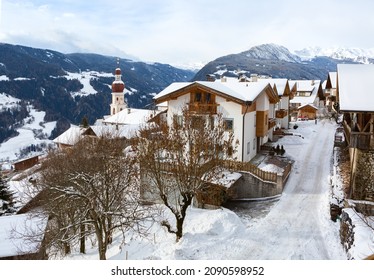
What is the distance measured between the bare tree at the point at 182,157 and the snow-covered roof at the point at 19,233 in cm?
452

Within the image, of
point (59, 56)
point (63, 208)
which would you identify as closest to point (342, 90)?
point (63, 208)

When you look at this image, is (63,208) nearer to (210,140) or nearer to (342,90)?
(210,140)

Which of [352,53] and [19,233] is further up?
[352,53]

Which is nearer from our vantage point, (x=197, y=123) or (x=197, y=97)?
(x=197, y=123)

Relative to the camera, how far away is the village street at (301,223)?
29.7 ft

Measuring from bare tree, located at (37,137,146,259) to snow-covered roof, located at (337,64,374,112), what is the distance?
707cm

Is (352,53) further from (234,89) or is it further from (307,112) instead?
(307,112)

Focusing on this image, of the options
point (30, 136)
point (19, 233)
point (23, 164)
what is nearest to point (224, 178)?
point (19, 233)

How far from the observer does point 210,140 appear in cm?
1141

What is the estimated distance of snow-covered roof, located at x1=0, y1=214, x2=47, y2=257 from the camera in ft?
39.8

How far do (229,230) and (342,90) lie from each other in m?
5.64

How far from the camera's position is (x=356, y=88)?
422 inches

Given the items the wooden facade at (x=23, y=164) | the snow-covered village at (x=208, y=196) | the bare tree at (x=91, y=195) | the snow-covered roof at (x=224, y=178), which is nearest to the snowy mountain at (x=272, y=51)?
the snow-covered village at (x=208, y=196)

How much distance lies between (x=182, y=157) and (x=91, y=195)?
3197 mm
